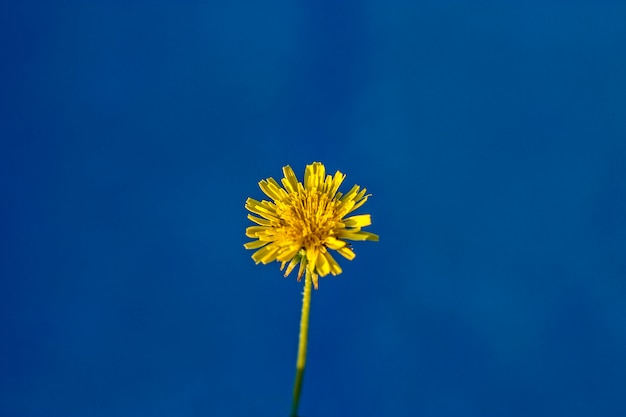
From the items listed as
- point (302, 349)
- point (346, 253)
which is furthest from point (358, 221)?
point (302, 349)

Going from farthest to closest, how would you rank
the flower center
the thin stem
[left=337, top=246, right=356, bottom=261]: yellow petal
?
the flower center, [left=337, top=246, right=356, bottom=261]: yellow petal, the thin stem

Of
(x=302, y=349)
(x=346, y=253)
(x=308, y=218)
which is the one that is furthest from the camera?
(x=308, y=218)

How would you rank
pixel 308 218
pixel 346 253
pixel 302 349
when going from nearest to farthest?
pixel 302 349
pixel 346 253
pixel 308 218

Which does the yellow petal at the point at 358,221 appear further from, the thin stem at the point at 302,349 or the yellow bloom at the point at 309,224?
the thin stem at the point at 302,349

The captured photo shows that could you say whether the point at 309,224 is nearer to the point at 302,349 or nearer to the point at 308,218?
the point at 308,218

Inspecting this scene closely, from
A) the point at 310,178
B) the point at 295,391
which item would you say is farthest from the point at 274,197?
the point at 295,391

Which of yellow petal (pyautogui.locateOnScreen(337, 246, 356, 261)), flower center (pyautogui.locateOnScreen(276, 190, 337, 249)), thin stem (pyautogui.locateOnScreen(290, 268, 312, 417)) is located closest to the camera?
thin stem (pyautogui.locateOnScreen(290, 268, 312, 417))

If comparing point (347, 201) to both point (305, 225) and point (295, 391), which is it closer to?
point (305, 225)

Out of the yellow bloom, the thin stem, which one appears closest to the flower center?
the yellow bloom

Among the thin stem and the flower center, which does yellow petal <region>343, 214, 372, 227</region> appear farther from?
the thin stem
